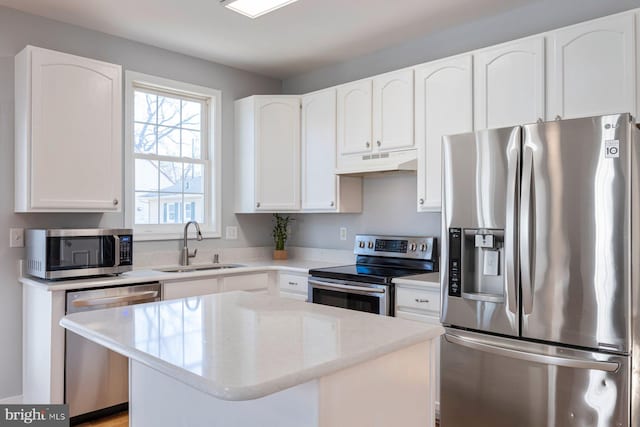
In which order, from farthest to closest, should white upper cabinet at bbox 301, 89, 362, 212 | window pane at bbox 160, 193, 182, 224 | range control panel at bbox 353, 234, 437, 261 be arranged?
window pane at bbox 160, 193, 182, 224, white upper cabinet at bbox 301, 89, 362, 212, range control panel at bbox 353, 234, 437, 261

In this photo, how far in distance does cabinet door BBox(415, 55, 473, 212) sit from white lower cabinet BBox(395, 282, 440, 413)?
559 mm

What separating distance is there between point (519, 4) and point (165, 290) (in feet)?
9.38

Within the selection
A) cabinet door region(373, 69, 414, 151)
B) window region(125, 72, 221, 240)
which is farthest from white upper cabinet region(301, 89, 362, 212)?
window region(125, 72, 221, 240)

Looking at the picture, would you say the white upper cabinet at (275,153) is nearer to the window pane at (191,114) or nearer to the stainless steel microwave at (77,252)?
the window pane at (191,114)

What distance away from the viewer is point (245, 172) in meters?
4.06

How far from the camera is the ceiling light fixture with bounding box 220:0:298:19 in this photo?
256 centimetres

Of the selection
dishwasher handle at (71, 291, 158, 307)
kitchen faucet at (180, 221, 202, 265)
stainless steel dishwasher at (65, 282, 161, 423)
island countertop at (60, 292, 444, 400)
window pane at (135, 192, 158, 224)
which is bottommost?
stainless steel dishwasher at (65, 282, 161, 423)

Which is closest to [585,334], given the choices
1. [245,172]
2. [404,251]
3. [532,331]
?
[532,331]

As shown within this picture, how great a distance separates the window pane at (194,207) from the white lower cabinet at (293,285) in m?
0.89

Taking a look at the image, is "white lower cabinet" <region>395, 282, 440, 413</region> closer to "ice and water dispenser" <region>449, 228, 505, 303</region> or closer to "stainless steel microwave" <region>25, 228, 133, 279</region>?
"ice and water dispenser" <region>449, 228, 505, 303</region>

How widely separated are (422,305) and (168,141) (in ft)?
7.81

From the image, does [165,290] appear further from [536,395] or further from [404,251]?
[536,395]

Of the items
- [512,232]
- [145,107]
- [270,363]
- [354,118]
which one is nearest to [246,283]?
[354,118]

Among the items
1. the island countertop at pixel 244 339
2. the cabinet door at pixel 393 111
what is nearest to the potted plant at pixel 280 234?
the cabinet door at pixel 393 111
